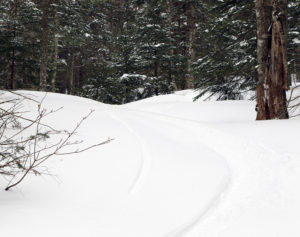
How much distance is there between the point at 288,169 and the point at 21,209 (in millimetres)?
3440

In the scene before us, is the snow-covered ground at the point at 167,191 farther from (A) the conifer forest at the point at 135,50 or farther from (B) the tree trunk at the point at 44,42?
(B) the tree trunk at the point at 44,42

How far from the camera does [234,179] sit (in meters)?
4.18

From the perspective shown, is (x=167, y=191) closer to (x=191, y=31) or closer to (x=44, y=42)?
(x=44, y=42)

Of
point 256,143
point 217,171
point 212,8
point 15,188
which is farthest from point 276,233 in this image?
point 212,8

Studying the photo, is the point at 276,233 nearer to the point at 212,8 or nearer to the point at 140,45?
the point at 212,8

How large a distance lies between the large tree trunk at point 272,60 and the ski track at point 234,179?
190 cm

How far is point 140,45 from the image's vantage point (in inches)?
757

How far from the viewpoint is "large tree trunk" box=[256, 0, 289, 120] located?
25.8 ft

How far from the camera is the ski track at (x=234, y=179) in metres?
2.90

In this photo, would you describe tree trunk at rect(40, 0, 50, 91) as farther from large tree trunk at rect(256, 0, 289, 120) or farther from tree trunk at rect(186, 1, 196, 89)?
large tree trunk at rect(256, 0, 289, 120)

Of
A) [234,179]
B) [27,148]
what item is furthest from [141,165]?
[27,148]

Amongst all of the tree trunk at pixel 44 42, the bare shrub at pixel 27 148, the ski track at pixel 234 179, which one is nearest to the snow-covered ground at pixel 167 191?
the ski track at pixel 234 179

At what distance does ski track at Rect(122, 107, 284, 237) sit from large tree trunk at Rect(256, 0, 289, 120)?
1.90 m

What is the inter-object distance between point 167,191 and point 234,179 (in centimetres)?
106
